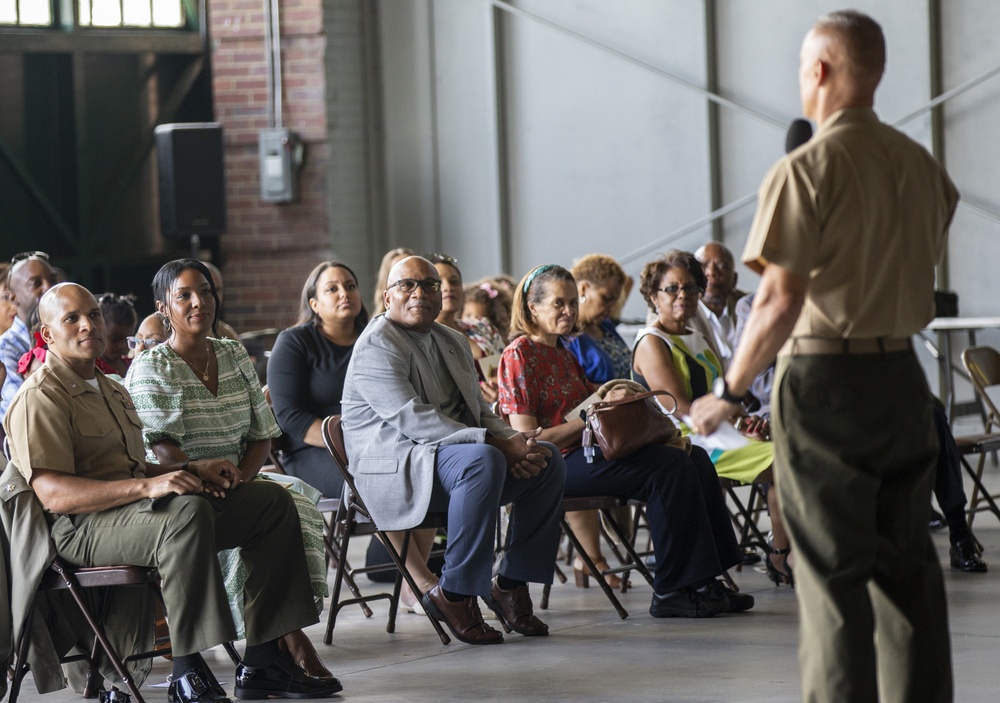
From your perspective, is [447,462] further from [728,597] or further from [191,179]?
[191,179]

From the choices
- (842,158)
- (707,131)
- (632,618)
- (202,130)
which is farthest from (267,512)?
(707,131)

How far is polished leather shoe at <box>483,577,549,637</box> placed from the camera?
4.85 meters

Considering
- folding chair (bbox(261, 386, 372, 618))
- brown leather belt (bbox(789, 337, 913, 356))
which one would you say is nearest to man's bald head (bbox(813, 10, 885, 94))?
brown leather belt (bbox(789, 337, 913, 356))

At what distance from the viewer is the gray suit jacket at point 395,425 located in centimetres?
477

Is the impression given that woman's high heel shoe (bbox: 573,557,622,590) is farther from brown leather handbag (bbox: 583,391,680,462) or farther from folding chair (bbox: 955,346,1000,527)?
folding chair (bbox: 955,346,1000,527)

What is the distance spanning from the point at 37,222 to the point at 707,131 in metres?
5.07

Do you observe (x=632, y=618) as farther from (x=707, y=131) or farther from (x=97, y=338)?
Answer: (x=707, y=131)

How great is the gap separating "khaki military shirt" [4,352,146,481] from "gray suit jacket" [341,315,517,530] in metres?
0.94

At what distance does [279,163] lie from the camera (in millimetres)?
10312

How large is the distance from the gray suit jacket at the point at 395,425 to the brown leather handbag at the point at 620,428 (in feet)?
1.03

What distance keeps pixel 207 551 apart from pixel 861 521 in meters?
1.85

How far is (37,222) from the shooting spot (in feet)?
34.7

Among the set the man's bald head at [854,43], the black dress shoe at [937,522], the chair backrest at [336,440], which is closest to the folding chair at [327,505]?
the chair backrest at [336,440]

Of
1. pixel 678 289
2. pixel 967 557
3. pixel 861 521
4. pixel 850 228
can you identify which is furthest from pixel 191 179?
pixel 861 521
